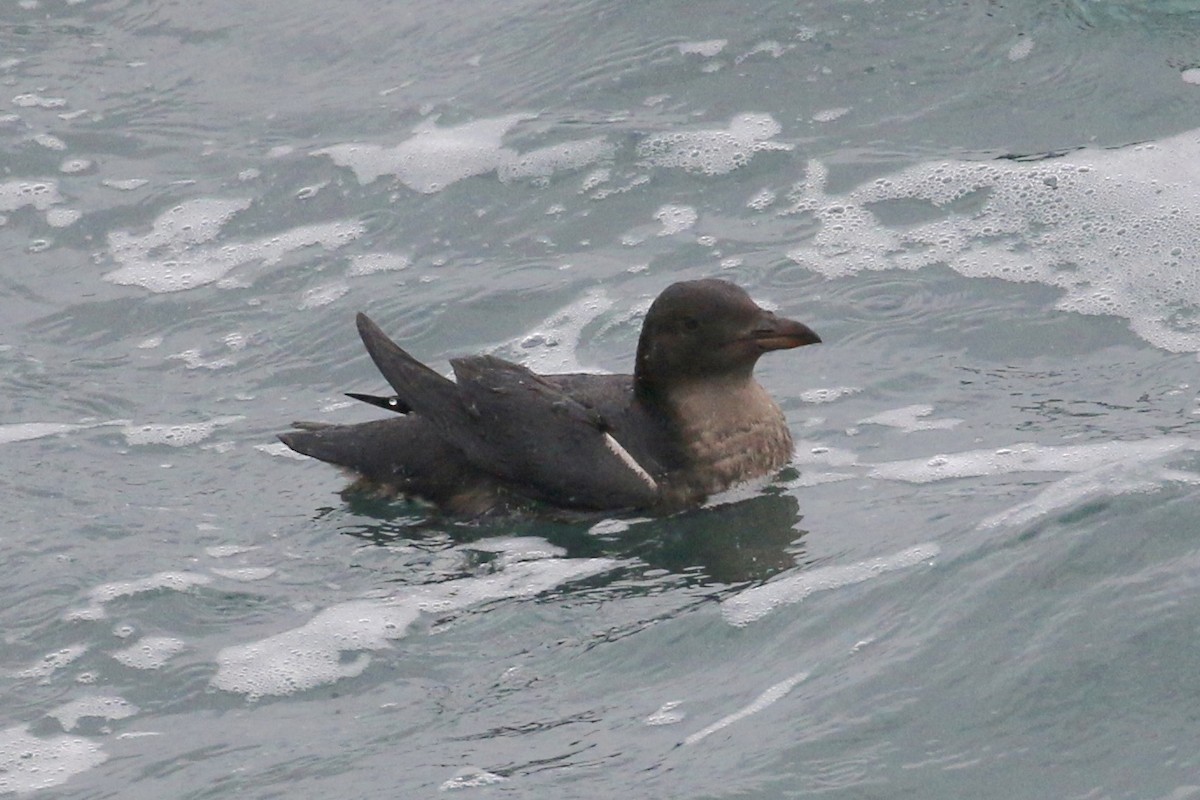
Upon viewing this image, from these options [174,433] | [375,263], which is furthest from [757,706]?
[375,263]

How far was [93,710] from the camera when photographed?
18.2 ft

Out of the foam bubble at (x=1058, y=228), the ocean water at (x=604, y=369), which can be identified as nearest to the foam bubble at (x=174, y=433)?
the ocean water at (x=604, y=369)

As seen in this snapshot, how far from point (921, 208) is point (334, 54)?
13.3 feet

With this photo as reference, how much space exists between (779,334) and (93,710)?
2.74 metres

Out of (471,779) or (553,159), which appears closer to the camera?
(471,779)

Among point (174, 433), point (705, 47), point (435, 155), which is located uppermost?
point (705, 47)

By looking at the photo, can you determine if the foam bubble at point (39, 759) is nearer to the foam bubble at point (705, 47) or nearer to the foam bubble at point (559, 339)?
the foam bubble at point (559, 339)

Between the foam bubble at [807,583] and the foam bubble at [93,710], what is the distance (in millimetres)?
1775

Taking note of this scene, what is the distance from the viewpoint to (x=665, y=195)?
9109mm

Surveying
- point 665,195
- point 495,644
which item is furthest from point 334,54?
point 495,644

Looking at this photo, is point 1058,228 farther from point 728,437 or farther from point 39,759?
point 39,759

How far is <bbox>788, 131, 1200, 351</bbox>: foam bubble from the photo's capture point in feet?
25.4

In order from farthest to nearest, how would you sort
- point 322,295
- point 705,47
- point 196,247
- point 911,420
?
point 705,47
point 196,247
point 322,295
point 911,420

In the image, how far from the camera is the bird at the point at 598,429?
6809mm
